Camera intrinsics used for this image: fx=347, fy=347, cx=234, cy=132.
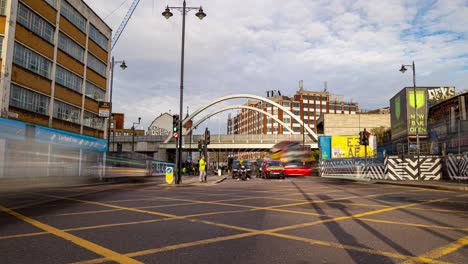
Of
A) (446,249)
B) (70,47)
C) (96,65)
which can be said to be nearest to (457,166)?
(446,249)

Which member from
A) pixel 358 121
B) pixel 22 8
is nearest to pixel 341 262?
pixel 22 8

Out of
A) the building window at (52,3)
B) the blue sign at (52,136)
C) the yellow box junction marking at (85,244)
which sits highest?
the building window at (52,3)

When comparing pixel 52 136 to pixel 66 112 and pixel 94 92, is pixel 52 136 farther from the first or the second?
pixel 94 92

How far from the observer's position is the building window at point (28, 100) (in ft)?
87.5

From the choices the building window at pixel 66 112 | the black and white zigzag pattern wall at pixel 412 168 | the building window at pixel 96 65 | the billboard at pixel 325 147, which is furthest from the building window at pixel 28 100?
the billboard at pixel 325 147

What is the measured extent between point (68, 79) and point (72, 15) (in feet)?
22.0

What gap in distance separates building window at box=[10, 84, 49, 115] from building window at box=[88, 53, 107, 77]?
33.4 ft

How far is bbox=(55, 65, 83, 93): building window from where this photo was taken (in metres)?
33.5

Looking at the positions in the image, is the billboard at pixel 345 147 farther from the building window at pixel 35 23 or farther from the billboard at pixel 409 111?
the building window at pixel 35 23

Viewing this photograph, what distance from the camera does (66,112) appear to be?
34.8 meters

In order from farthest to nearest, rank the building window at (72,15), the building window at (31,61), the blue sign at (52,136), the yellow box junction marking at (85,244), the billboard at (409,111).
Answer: the billboard at (409,111), the building window at (72,15), the building window at (31,61), the blue sign at (52,136), the yellow box junction marking at (85,244)

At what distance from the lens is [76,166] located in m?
21.1

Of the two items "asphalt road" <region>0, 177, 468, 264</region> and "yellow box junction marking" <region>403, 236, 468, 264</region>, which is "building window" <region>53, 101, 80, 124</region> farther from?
"yellow box junction marking" <region>403, 236, 468, 264</region>

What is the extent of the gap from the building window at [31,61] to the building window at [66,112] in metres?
3.14
